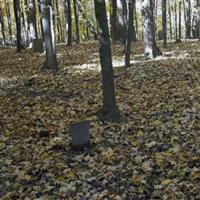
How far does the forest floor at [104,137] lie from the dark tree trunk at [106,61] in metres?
0.36

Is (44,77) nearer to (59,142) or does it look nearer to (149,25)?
(149,25)

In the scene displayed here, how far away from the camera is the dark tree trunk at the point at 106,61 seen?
9.96 meters

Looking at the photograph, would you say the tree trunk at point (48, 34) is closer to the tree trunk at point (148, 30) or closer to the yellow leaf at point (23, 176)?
the tree trunk at point (148, 30)

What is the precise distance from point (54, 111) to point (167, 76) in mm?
4843

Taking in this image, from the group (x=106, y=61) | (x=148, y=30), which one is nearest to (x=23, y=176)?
(x=106, y=61)

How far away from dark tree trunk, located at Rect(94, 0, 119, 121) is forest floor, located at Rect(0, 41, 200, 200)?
36 centimetres

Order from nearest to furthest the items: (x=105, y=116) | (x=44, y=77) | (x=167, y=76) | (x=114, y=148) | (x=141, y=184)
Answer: (x=141, y=184) < (x=114, y=148) < (x=105, y=116) < (x=167, y=76) < (x=44, y=77)

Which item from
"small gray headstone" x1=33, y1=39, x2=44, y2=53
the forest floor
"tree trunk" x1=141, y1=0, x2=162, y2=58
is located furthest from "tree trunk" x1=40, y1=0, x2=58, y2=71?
"small gray headstone" x1=33, y1=39, x2=44, y2=53

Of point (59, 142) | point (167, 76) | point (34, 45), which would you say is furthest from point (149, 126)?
point (34, 45)

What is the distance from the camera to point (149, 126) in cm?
1001

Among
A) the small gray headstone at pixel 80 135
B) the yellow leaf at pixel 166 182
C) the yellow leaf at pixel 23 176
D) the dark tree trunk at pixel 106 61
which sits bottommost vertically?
the yellow leaf at pixel 23 176

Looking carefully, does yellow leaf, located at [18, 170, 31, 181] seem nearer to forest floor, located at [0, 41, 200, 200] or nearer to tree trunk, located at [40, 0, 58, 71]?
forest floor, located at [0, 41, 200, 200]

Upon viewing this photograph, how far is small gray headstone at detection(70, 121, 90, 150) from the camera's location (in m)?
8.93

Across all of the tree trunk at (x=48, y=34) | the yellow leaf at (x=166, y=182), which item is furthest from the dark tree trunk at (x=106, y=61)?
the tree trunk at (x=48, y=34)
